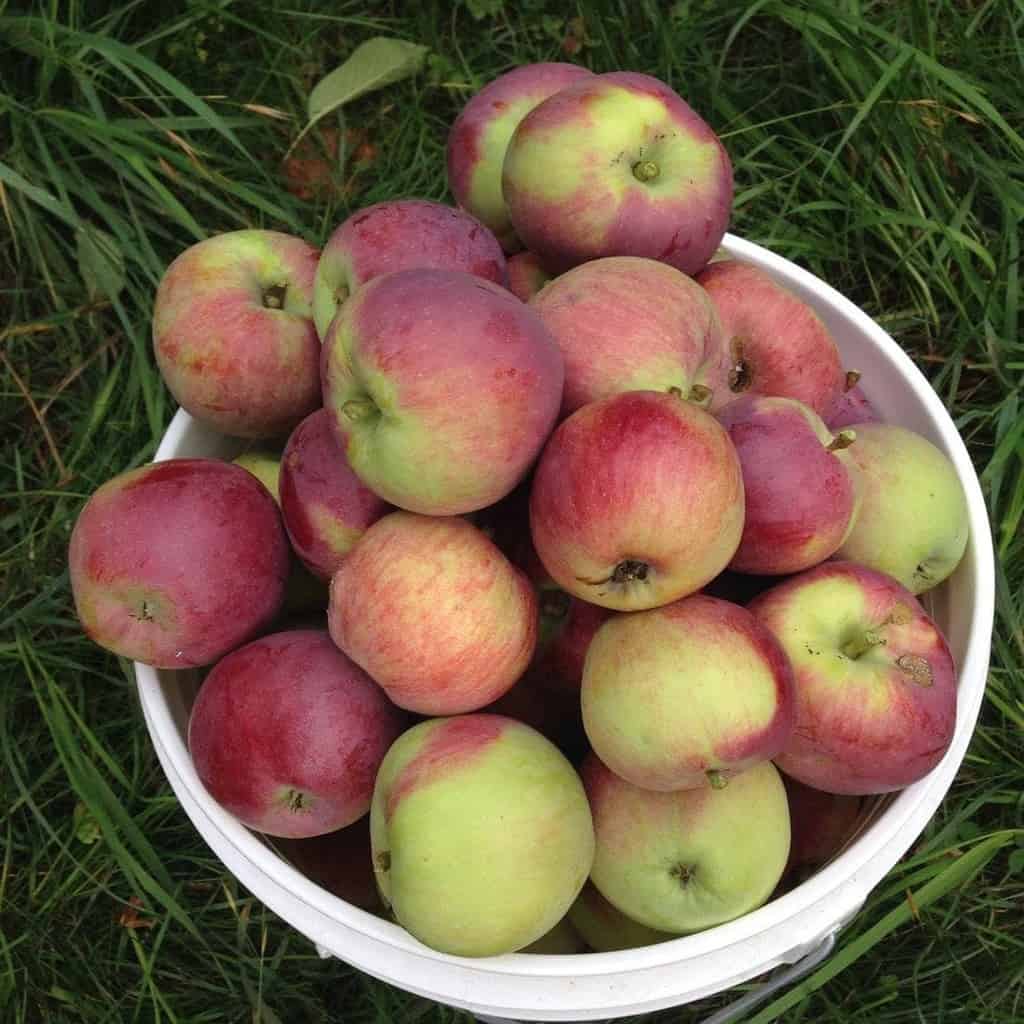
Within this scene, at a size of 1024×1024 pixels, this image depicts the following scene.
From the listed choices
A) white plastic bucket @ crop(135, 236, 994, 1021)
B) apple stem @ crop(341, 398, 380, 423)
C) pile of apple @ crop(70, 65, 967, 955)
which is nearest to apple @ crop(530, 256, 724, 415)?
pile of apple @ crop(70, 65, 967, 955)

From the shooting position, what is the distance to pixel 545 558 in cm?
130

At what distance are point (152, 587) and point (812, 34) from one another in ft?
6.26

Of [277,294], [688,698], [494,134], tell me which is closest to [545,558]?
[688,698]

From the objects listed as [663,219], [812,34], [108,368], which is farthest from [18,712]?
[812,34]

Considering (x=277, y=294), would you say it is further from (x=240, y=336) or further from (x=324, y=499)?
(x=324, y=499)

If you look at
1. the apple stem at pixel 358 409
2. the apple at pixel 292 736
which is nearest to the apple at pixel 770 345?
the apple stem at pixel 358 409

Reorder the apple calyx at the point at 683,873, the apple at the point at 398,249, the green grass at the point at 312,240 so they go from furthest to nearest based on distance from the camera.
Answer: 1. the green grass at the point at 312,240
2. the apple at the point at 398,249
3. the apple calyx at the point at 683,873

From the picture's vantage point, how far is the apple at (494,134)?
5.65ft

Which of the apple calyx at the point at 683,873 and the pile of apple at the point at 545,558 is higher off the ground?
the pile of apple at the point at 545,558

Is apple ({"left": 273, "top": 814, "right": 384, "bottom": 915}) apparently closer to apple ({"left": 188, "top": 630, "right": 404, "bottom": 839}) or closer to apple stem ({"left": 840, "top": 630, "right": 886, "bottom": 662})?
apple ({"left": 188, "top": 630, "right": 404, "bottom": 839})

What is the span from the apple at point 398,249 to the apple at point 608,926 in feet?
2.65

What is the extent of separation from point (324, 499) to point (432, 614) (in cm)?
23

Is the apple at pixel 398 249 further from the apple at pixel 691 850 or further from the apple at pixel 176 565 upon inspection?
the apple at pixel 691 850

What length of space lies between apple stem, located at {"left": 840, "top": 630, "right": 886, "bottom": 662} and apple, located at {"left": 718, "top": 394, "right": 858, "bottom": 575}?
10cm
